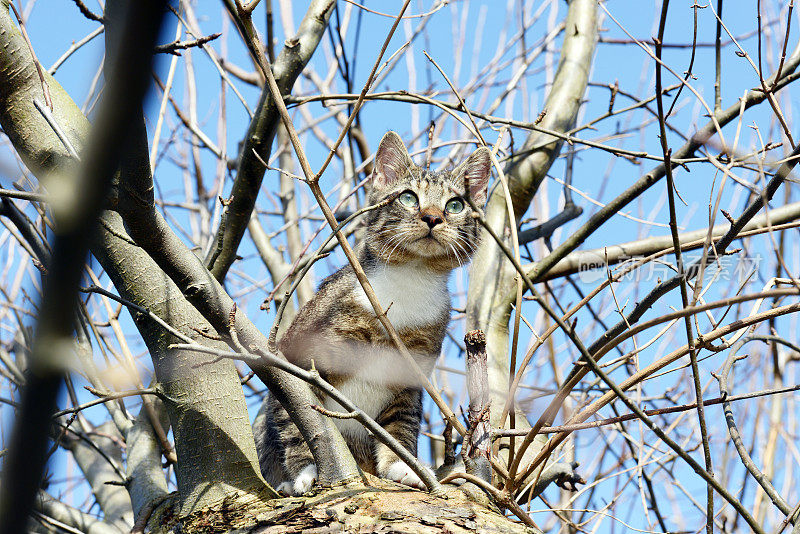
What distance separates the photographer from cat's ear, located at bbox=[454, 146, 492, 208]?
4.13m

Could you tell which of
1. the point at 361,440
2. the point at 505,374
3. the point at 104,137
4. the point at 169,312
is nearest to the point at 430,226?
the point at 505,374

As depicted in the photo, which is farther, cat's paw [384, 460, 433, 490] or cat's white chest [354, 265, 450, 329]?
cat's white chest [354, 265, 450, 329]

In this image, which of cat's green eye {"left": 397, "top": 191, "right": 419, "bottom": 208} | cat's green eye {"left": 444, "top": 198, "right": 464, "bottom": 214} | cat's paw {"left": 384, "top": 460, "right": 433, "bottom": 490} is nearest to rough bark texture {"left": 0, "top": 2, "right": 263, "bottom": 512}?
cat's paw {"left": 384, "top": 460, "right": 433, "bottom": 490}

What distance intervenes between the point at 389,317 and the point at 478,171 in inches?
43.0

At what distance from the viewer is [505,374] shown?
148 inches

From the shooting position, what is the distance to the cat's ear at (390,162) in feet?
13.7

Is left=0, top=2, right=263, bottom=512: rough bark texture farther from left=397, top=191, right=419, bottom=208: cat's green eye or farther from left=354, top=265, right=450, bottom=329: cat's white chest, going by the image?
left=397, top=191, right=419, bottom=208: cat's green eye

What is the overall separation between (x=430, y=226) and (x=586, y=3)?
232 centimetres

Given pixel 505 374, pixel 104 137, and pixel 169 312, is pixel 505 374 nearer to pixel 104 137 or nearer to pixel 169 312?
pixel 169 312

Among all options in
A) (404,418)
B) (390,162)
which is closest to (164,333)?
(404,418)

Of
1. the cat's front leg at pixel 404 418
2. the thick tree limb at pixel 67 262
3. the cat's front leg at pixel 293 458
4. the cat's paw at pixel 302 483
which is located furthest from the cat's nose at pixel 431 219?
the thick tree limb at pixel 67 262

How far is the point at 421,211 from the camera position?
392 centimetres

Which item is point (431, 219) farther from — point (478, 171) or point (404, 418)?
point (404, 418)

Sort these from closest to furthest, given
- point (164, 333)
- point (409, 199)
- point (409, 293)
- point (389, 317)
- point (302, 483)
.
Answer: point (164, 333)
point (302, 483)
point (389, 317)
point (409, 293)
point (409, 199)
